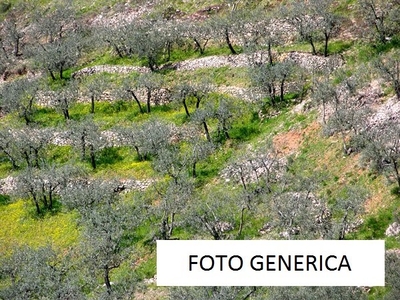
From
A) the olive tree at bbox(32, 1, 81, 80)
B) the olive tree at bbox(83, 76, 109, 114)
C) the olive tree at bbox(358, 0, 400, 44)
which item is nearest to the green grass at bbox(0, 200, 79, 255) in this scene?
the olive tree at bbox(83, 76, 109, 114)

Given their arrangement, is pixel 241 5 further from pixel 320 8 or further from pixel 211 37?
pixel 320 8

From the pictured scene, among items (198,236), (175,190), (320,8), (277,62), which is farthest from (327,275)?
(320,8)

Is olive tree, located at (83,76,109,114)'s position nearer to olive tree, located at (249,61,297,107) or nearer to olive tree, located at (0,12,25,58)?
olive tree, located at (249,61,297,107)

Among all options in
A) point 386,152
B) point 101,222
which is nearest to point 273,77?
point 386,152

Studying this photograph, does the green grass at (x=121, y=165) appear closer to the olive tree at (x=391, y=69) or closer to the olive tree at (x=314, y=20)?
the olive tree at (x=314, y=20)

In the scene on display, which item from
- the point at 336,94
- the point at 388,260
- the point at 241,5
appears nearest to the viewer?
the point at 388,260

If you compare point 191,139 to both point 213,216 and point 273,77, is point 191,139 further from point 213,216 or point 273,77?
point 213,216
